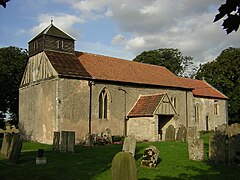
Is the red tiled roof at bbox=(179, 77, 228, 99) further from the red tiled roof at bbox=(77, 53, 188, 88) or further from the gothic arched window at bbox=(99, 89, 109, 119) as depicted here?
the gothic arched window at bbox=(99, 89, 109, 119)

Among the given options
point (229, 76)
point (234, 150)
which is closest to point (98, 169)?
point (234, 150)

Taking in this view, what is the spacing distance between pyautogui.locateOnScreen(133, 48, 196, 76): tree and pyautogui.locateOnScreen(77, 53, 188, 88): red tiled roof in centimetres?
2708

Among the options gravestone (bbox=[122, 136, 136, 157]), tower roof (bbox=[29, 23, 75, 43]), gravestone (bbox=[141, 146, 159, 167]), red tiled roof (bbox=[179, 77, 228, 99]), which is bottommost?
gravestone (bbox=[141, 146, 159, 167])

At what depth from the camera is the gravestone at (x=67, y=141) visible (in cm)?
1795

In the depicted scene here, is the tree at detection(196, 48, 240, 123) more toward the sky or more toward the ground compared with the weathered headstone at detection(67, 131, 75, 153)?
more toward the sky

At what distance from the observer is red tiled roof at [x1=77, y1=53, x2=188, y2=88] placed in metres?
29.4

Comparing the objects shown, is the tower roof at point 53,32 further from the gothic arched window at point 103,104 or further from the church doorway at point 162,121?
the church doorway at point 162,121

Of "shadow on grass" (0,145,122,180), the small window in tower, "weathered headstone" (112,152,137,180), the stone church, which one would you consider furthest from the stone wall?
"weathered headstone" (112,152,137,180)

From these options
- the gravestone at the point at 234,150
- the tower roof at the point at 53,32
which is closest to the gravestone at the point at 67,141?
the gravestone at the point at 234,150

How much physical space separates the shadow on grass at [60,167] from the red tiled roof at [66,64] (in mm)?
10964

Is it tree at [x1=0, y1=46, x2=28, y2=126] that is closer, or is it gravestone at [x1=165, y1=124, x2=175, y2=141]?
gravestone at [x1=165, y1=124, x2=175, y2=141]

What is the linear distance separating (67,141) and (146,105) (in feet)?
42.5

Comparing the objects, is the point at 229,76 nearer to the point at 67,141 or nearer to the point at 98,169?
the point at 67,141

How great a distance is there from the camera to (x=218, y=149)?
14250 millimetres
